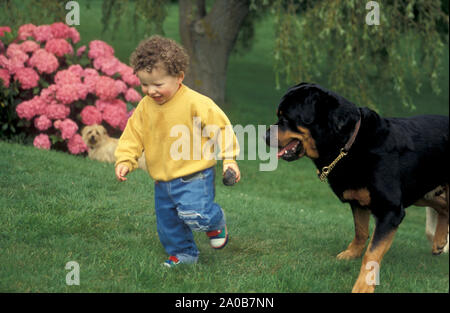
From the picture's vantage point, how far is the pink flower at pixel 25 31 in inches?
340

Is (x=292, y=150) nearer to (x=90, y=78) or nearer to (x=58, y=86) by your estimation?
(x=90, y=78)

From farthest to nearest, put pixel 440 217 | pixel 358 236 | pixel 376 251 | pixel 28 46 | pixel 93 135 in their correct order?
pixel 28 46 → pixel 93 135 → pixel 440 217 → pixel 358 236 → pixel 376 251

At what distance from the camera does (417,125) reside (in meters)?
4.75

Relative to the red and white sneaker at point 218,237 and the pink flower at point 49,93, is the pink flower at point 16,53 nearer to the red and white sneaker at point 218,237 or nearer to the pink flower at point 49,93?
the pink flower at point 49,93

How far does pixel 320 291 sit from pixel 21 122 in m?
5.80

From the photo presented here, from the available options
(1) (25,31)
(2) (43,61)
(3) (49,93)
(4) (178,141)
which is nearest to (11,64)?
(2) (43,61)

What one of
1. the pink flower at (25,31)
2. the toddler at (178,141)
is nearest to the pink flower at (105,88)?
the pink flower at (25,31)

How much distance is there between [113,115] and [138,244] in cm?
406

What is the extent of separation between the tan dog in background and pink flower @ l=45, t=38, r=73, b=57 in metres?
1.47

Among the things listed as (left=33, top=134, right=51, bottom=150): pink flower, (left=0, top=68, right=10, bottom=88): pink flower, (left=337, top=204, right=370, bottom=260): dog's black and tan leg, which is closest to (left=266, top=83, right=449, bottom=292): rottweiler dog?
(left=337, top=204, right=370, bottom=260): dog's black and tan leg

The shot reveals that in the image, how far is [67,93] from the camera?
805cm

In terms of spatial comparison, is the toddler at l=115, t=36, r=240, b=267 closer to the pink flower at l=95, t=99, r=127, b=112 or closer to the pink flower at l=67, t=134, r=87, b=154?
the pink flower at l=67, t=134, r=87, b=154

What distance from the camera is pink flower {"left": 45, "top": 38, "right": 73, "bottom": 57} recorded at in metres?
8.49

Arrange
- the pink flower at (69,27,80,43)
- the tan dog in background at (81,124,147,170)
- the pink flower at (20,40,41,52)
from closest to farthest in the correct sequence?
the tan dog in background at (81,124,147,170), the pink flower at (20,40,41,52), the pink flower at (69,27,80,43)
